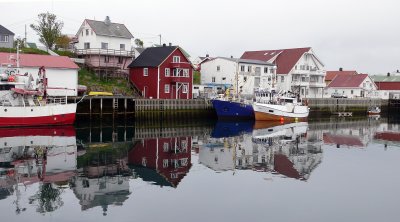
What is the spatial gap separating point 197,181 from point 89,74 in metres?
35.7

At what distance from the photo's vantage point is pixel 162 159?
24.3 m

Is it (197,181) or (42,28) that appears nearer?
(197,181)

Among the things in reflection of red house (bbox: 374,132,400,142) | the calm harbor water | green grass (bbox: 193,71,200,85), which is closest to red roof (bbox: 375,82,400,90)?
green grass (bbox: 193,71,200,85)

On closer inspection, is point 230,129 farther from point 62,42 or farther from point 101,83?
point 62,42

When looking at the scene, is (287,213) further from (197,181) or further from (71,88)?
(71,88)

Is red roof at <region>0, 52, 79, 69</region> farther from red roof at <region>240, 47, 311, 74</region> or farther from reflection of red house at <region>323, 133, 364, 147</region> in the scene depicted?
red roof at <region>240, 47, 311, 74</region>

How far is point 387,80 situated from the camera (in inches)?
3369

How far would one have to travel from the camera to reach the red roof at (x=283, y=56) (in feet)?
225

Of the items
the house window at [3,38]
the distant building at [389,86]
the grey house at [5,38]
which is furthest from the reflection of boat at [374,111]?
the house window at [3,38]

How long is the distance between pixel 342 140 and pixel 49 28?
140 ft

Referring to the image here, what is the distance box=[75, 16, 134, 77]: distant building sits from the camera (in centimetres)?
5206

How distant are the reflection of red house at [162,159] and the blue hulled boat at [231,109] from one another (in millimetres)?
16177

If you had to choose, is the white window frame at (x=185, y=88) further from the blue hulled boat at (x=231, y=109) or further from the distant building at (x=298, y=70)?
the distant building at (x=298, y=70)

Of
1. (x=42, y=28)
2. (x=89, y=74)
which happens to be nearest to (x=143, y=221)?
(x=89, y=74)
